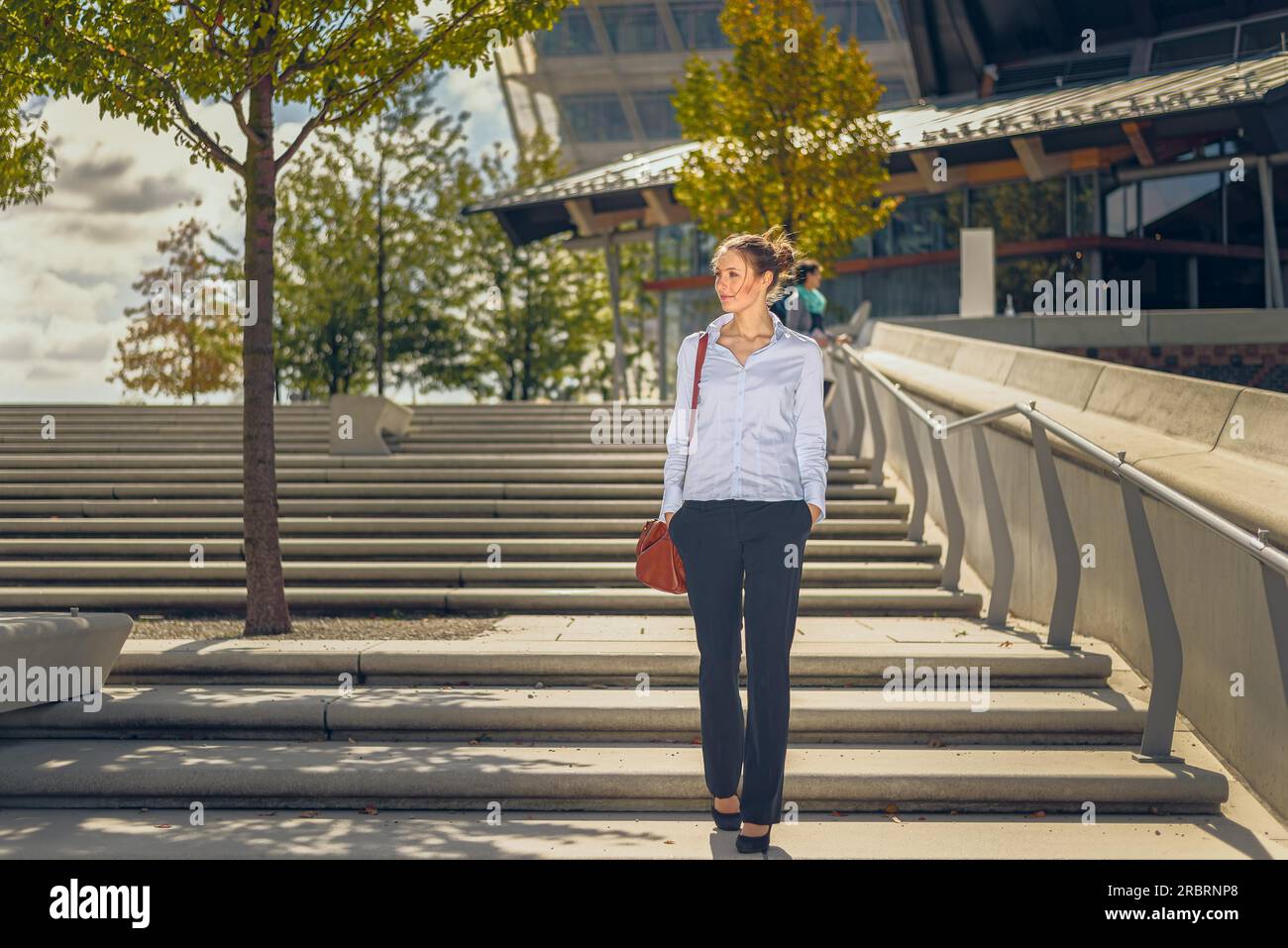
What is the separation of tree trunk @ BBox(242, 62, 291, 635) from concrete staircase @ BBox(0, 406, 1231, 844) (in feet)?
1.86

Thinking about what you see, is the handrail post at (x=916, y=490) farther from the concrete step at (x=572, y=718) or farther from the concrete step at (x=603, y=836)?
the concrete step at (x=603, y=836)

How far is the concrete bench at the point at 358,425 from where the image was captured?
49.3 feet

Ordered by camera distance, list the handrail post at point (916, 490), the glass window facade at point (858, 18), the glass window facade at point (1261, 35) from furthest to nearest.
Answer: the glass window facade at point (858, 18)
the glass window facade at point (1261, 35)
the handrail post at point (916, 490)

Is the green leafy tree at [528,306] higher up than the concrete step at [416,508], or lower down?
higher up

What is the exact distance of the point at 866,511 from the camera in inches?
472

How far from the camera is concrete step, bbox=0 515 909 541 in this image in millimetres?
11539

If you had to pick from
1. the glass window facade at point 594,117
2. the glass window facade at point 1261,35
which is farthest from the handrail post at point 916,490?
the glass window facade at point 594,117

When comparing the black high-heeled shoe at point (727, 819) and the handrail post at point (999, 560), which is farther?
the handrail post at point (999, 560)

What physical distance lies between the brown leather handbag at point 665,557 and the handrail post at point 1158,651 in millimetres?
2158

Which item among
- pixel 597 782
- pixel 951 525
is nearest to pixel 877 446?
pixel 951 525

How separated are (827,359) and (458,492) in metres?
4.72

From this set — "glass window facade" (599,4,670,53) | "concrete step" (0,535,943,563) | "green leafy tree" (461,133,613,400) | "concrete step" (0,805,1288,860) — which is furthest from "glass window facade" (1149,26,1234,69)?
"glass window facade" (599,4,670,53)

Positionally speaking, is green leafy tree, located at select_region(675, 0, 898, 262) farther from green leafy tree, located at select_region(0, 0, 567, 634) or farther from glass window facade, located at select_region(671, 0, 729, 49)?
glass window facade, located at select_region(671, 0, 729, 49)
